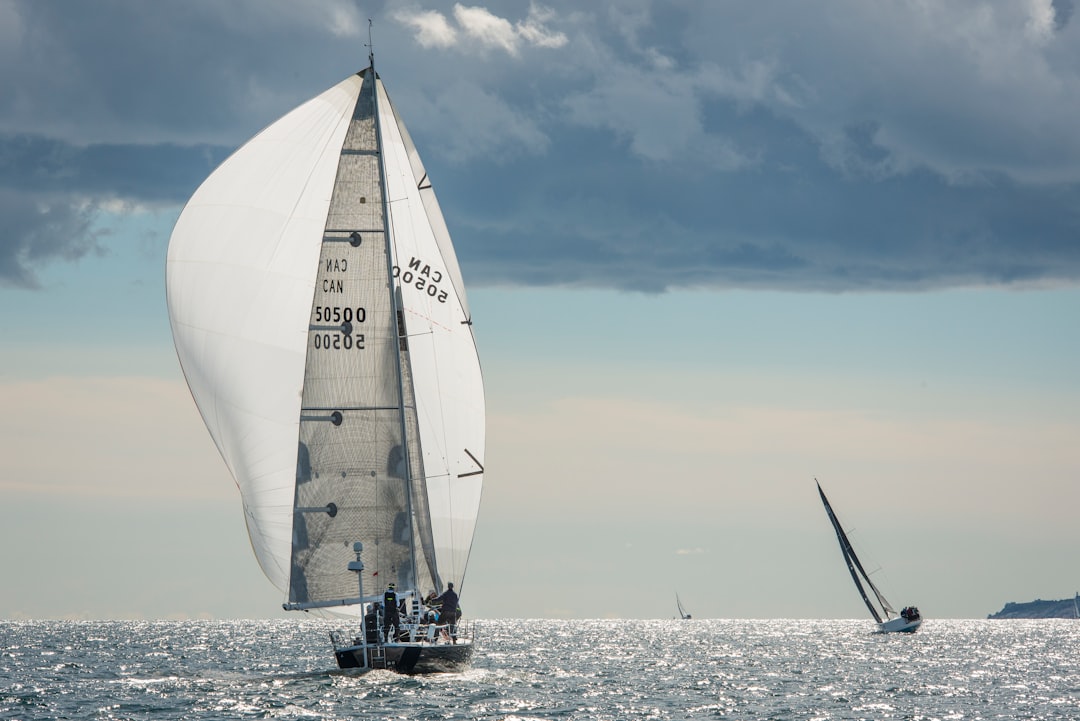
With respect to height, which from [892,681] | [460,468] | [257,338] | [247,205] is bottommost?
[892,681]

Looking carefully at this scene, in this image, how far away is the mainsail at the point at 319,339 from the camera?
4597 cm

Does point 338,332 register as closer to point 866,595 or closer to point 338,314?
point 338,314

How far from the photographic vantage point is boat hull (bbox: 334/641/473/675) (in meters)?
44.6

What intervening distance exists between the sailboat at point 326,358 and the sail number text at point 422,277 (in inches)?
2.2

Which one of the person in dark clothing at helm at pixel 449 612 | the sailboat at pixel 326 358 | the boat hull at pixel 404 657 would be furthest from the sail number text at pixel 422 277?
the boat hull at pixel 404 657

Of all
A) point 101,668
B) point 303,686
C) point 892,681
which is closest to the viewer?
point 303,686

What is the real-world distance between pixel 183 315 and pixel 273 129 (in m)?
6.66

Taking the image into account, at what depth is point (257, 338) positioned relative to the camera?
46125mm

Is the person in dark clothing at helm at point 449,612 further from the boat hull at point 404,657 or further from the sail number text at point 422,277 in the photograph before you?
the sail number text at point 422,277

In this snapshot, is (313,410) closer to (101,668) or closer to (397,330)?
(397,330)

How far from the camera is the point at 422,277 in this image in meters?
49.4

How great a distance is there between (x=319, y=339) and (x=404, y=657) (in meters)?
10.1

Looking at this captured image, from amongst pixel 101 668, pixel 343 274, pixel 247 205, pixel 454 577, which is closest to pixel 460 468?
pixel 454 577

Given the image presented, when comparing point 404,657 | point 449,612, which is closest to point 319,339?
point 449,612
